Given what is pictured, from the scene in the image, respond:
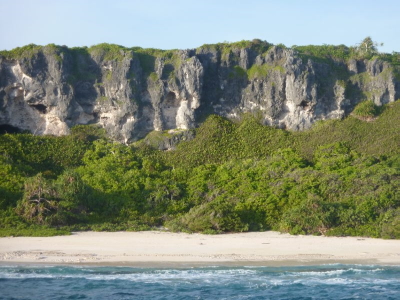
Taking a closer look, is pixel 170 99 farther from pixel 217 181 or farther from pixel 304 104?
pixel 304 104

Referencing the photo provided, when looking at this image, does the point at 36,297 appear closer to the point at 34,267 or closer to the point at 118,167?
the point at 34,267

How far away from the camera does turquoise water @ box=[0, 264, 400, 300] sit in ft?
61.8

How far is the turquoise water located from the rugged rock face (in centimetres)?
1851

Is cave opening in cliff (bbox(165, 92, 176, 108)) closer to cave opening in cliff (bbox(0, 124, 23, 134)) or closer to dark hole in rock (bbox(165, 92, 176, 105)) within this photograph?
dark hole in rock (bbox(165, 92, 176, 105))

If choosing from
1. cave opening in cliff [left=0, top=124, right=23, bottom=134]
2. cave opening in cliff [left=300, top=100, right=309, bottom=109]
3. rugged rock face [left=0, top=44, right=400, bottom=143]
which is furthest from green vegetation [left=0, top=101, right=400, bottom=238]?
cave opening in cliff [left=300, top=100, right=309, bottom=109]

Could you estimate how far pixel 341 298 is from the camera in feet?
61.6

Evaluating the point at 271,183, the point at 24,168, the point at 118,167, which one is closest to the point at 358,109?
the point at 271,183

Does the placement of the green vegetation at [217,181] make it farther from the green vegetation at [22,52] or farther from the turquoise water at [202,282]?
the green vegetation at [22,52]

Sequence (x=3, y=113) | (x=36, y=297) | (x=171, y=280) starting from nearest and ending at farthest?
1. (x=36, y=297)
2. (x=171, y=280)
3. (x=3, y=113)

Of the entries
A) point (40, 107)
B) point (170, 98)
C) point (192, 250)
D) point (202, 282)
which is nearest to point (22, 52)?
point (40, 107)

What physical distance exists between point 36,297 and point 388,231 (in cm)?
1591

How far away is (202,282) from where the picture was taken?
64.3ft

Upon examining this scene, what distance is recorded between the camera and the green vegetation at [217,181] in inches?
1068

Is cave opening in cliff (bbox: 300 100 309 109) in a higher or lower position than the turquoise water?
higher
